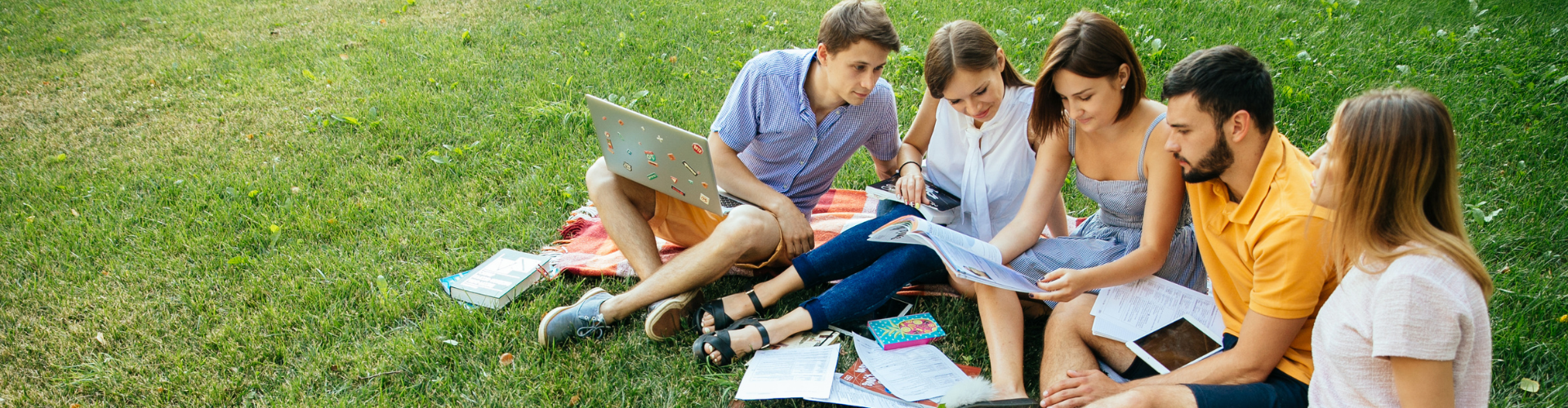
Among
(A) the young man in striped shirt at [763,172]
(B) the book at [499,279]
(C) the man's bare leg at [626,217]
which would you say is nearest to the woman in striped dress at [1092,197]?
(A) the young man in striped shirt at [763,172]

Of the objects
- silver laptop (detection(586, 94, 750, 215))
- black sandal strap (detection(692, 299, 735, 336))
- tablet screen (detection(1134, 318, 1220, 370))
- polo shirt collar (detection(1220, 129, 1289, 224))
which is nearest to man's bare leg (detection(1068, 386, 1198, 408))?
tablet screen (detection(1134, 318, 1220, 370))

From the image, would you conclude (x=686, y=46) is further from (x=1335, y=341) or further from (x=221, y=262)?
(x=1335, y=341)

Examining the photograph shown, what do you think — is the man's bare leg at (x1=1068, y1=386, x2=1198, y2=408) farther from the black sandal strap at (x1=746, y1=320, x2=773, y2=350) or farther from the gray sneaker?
the gray sneaker

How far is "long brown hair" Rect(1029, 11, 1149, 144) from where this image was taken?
2.52 meters

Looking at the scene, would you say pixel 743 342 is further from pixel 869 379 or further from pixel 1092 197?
pixel 1092 197

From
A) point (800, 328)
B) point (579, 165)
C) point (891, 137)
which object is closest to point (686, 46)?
point (579, 165)

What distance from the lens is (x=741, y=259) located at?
3.29 meters

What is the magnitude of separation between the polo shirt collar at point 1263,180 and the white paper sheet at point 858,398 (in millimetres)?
1034

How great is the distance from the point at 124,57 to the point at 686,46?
4.76 m

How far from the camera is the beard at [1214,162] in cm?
225

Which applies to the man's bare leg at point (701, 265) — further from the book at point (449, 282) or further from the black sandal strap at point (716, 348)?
the book at point (449, 282)

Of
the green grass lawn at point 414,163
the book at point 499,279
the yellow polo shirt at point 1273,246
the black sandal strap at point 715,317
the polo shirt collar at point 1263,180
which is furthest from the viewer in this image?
the book at point 499,279

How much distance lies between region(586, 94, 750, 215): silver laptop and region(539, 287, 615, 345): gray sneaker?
51cm

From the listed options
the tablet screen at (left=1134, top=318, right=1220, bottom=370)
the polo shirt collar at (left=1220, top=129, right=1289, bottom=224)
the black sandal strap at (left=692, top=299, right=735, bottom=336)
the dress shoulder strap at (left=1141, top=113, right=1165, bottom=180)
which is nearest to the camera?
the polo shirt collar at (left=1220, top=129, right=1289, bottom=224)
